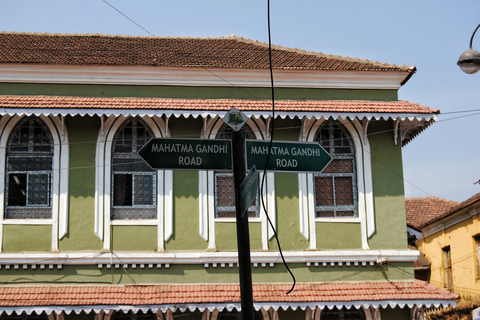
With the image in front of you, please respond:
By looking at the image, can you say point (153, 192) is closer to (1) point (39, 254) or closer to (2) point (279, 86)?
(1) point (39, 254)

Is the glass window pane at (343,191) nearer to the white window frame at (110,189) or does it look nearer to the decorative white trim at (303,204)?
the decorative white trim at (303,204)

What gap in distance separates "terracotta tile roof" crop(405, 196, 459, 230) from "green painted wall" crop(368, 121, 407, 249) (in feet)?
31.8

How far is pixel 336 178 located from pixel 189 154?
729 cm

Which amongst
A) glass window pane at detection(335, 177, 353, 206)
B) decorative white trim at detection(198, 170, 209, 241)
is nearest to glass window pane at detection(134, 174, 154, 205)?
decorative white trim at detection(198, 170, 209, 241)

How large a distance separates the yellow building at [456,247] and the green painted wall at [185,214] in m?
8.58

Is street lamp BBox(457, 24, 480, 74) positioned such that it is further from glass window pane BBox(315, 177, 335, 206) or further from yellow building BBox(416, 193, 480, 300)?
yellow building BBox(416, 193, 480, 300)

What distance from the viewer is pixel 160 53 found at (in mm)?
15297

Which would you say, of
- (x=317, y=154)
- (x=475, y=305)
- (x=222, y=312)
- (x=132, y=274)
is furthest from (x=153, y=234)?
(x=475, y=305)

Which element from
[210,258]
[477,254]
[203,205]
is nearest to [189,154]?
[210,258]

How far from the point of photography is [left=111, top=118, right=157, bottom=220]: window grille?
1379 cm

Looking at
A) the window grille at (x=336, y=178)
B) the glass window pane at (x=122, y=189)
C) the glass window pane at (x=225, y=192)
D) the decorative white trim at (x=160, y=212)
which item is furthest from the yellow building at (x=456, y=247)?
the glass window pane at (x=122, y=189)

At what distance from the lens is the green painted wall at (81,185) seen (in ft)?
44.1

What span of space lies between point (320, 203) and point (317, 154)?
6460 millimetres

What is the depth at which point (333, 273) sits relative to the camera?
1373cm
